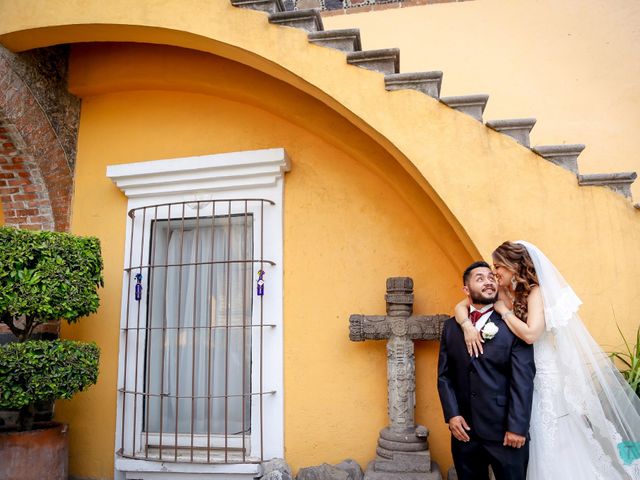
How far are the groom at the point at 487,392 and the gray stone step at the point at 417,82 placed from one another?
127 cm

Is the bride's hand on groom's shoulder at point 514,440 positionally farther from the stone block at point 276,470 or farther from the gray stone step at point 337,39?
the gray stone step at point 337,39

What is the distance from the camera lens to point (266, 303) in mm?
4570

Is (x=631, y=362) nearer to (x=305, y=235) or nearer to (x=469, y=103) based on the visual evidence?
(x=469, y=103)

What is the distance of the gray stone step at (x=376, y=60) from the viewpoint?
3.75m

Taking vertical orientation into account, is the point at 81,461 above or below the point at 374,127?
below

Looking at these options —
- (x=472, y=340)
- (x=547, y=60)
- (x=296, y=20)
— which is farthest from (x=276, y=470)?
(x=547, y=60)

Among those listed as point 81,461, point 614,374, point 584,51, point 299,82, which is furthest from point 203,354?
point 584,51

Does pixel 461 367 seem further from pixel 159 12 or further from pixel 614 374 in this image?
pixel 159 12

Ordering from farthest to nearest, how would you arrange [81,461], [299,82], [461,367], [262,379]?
[81,461] < [262,379] < [299,82] < [461,367]

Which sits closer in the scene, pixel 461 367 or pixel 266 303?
pixel 461 367

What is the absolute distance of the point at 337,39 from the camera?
3840mm

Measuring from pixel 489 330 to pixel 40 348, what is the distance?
3.06 metres

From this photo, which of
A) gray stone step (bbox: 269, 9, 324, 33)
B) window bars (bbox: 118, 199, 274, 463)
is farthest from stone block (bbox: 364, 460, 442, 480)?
gray stone step (bbox: 269, 9, 324, 33)

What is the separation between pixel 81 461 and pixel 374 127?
3.69 m
